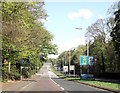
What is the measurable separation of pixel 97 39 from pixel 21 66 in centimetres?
2439

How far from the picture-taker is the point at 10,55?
56.6 meters

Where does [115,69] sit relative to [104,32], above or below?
below

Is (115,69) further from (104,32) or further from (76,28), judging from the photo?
(76,28)

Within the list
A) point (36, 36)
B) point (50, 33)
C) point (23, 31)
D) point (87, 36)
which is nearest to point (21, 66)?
point (50, 33)

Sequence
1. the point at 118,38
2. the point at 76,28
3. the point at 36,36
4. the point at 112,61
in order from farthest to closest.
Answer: the point at 112,61 → the point at 118,38 → the point at 76,28 → the point at 36,36

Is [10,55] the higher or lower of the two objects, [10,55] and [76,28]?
the lower

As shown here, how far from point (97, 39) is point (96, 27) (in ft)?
11.7

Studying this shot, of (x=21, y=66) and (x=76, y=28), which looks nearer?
(x=76, y=28)

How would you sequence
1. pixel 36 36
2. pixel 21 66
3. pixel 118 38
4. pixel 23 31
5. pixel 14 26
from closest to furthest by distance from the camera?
1. pixel 14 26
2. pixel 23 31
3. pixel 36 36
4. pixel 118 38
5. pixel 21 66

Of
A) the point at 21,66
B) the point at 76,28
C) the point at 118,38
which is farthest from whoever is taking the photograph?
the point at 21,66

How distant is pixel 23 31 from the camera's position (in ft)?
113

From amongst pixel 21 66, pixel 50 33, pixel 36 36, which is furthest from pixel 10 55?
pixel 21 66

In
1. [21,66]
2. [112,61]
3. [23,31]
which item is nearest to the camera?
[23,31]

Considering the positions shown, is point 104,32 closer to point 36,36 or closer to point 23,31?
point 36,36
